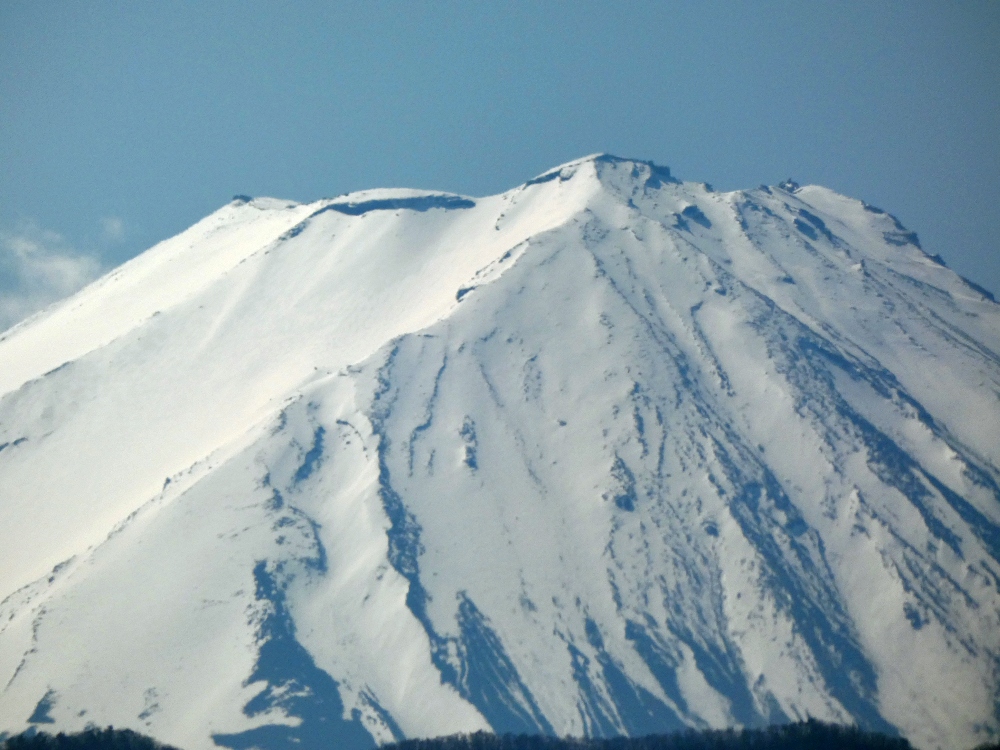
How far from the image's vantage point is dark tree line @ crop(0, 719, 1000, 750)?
10638 cm

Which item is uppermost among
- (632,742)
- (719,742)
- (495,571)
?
(495,571)

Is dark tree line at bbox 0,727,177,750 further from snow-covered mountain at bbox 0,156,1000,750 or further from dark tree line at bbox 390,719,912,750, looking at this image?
snow-covered mountain at bbox 0,156,1000,750

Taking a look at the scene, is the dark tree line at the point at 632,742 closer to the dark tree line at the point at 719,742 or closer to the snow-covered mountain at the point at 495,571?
the dark tree line at the point at 719,742

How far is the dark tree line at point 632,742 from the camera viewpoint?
106 meters

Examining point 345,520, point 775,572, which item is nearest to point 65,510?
point 345,520

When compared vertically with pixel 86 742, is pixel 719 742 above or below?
below

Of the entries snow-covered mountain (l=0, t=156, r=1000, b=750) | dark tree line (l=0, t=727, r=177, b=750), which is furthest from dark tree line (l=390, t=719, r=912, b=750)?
snow-covered mountain (l=0, t=156, r=1000, b=750)

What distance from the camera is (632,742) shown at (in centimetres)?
11731

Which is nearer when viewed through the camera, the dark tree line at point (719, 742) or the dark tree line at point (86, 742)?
the dark tree line at point (86, 742)

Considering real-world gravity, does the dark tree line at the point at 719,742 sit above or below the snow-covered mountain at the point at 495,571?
below

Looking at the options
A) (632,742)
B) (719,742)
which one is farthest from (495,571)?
(719,742)

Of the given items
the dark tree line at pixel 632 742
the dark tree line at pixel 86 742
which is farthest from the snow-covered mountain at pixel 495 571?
the dark tree line at pixel 86 742

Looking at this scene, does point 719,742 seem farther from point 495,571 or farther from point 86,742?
point 495,571

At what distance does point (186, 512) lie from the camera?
563 feet
